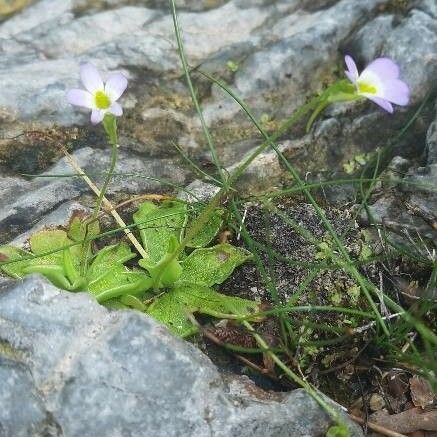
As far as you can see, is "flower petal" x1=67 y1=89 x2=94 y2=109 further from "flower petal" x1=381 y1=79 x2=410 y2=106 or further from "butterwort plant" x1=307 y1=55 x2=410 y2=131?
"flower petal" x1=381 y1=79 x2=410 y2=106

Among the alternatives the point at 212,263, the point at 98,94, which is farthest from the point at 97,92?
the point at 212,263

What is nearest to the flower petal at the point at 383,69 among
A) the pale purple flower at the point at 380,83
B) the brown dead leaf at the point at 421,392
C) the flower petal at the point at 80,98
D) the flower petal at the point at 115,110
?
the pale purple flower at the point at 380,83

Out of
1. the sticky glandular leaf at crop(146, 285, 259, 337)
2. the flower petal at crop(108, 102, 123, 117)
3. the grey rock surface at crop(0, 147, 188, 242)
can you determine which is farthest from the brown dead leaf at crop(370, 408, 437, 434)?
the flower petal at crop(108, 102, 123, 117)

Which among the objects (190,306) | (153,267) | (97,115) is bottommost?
(190,306)

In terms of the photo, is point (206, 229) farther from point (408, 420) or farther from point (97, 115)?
point (408, 420)

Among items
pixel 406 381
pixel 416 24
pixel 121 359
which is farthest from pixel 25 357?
pixel 416 24

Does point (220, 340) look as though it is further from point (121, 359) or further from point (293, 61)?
point (293, 61)
